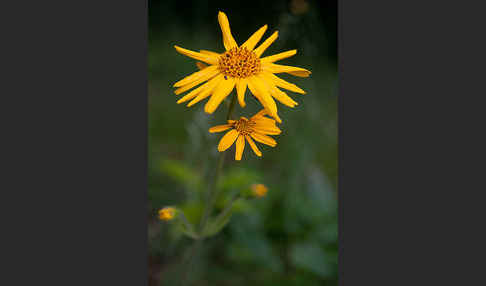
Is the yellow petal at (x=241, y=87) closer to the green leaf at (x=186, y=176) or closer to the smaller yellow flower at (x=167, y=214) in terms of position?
the smaller yellow flower at (x=167, y=214)

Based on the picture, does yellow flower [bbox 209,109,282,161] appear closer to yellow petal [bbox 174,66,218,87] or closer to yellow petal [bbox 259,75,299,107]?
yellow petal [bbox 259,75,299,107]

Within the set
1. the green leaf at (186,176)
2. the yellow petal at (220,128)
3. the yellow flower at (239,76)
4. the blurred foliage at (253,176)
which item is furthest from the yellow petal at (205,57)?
the green leaf at (186,176)

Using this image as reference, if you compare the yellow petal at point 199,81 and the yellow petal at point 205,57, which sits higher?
the yellow petal at point 205,57

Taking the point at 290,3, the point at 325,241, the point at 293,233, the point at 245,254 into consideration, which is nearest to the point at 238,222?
the point at 245,254

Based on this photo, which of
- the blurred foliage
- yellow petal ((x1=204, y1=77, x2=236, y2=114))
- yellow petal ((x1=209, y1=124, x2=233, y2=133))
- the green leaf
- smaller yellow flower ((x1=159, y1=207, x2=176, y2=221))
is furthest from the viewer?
the green leaf

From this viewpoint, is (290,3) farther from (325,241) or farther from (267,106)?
(325,241)

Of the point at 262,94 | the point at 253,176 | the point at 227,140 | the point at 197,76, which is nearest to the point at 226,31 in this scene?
the point at 197,76

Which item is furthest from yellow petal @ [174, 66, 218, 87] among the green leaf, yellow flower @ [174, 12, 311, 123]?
the green leaf
